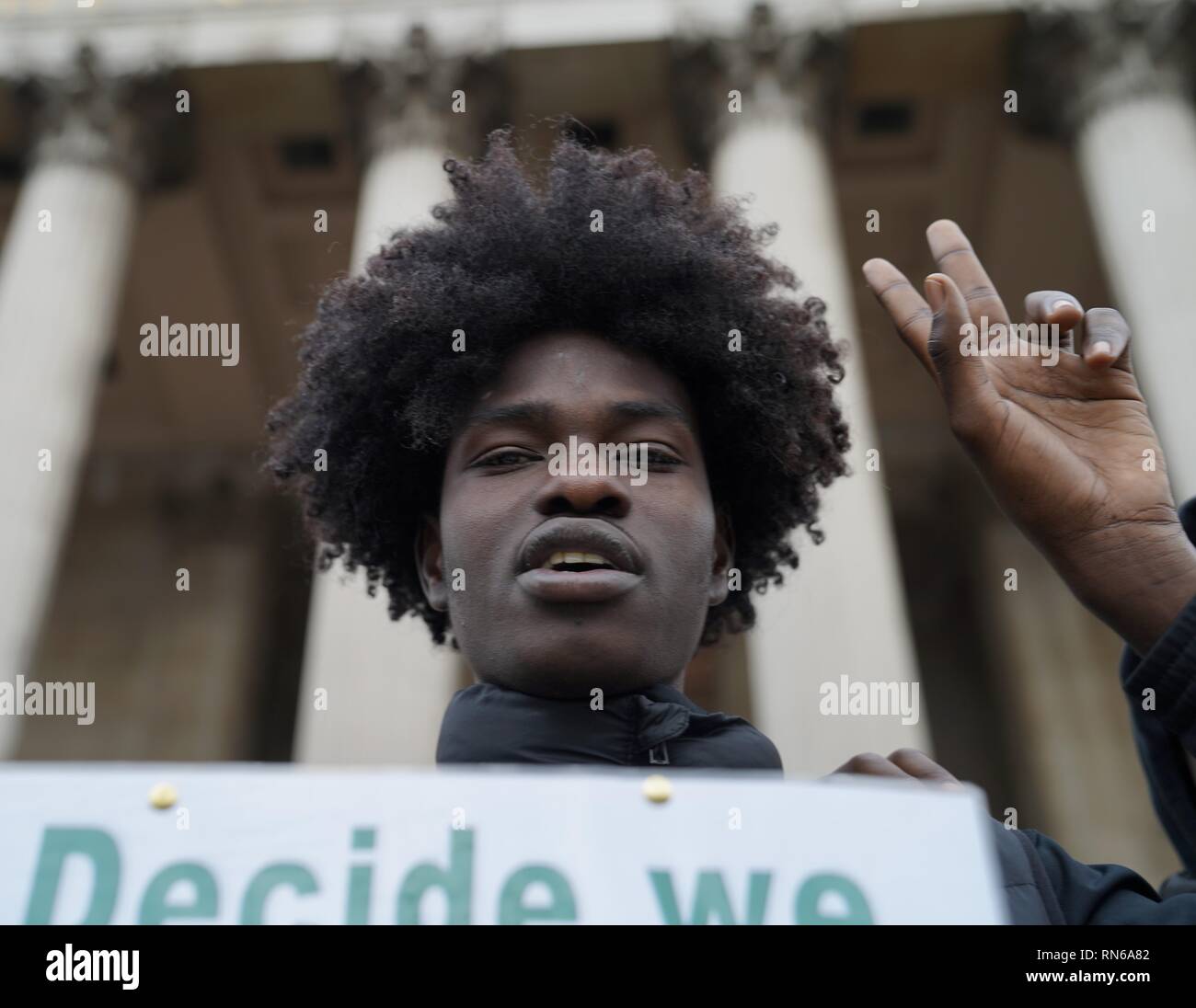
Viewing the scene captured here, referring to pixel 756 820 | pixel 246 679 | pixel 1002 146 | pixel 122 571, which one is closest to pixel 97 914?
pixel 756 820

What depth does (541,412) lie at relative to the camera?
2.61 metres

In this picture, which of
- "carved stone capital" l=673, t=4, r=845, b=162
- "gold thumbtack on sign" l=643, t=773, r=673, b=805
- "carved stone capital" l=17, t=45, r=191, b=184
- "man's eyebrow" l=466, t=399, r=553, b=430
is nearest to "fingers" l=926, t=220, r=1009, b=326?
"man's eyebrow" l=466, t=399, r=553, b=430

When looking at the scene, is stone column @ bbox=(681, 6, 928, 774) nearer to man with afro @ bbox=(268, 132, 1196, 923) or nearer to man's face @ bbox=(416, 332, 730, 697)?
man with afro @ bbox=(268, 132, 1196, 923)

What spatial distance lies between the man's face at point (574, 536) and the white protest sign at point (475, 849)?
53cm

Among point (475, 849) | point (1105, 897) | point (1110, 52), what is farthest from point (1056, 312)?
point (1110, 52)

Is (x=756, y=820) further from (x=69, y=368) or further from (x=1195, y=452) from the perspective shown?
(x=69, y=368)

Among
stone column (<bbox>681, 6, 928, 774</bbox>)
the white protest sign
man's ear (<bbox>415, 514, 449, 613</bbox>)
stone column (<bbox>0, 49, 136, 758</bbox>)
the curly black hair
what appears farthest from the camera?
stone column (<bbox>0, 49, 136, 758</bbox>)

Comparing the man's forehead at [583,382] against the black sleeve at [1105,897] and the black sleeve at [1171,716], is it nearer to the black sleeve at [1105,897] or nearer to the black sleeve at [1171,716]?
the black sleeve at [1171,716]

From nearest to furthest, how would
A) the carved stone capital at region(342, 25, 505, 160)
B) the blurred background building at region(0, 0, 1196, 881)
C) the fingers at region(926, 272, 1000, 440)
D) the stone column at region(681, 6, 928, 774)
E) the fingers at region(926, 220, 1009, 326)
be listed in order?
the fingers at region(926, 272, 1000, 440) → the fingers at region(926, 220, 1009, 326) → the stone column at region(681, 6, 928, 774) → the blurred background building at region(0, 0, 1196, 881) → the carved stone capital at region(342, 25, 505, 160)

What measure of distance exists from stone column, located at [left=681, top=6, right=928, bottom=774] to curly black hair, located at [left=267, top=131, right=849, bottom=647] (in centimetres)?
454

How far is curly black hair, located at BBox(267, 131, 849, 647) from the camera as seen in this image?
317 centimetres

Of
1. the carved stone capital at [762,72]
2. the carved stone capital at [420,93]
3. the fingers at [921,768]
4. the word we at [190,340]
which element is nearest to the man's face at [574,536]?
the fingers at [921,768]

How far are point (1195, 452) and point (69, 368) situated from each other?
36.7 ft

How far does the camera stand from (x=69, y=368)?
41.3ft
